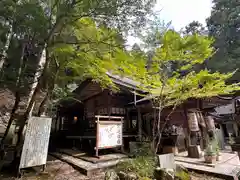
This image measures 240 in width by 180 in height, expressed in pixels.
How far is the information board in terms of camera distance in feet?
20.6

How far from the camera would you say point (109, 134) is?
660 centimetres

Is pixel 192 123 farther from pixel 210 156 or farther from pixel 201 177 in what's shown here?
pixel 201 177

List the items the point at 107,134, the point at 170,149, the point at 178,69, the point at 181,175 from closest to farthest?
1. the point at 181,175
2. the point at 178,69
3. the point at 107,134
4. the point at 170,149

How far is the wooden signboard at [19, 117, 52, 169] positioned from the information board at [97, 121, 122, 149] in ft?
6.66

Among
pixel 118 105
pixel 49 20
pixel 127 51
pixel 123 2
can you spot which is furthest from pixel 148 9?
pixel 118 105

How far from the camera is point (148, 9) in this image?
4.51 meters

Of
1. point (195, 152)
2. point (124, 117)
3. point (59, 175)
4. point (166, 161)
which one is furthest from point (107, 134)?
point (195, 152)

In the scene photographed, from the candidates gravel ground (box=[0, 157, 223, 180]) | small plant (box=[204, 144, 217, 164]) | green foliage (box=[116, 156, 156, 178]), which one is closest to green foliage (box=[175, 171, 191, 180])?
gravel ground (box=[0, 157, 223, 180])

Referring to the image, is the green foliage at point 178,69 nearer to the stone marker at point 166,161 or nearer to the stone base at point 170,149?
the stone marker at point 166,161

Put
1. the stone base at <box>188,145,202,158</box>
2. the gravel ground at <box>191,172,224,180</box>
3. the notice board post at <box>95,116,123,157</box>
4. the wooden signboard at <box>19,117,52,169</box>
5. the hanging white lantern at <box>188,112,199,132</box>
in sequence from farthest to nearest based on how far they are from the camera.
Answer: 1. the hanging white lantern at <box>188,112,199,132</box>
2. the stone base at <box>188,145,202,158</box>
3. the notice board post at <box>95,116,123,157</box>
4. the wooden signboard at <box>19,117,52,169</box>
5. the gravel ground at <box>191,172,224,180</box>

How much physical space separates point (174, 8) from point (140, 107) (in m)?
4.77

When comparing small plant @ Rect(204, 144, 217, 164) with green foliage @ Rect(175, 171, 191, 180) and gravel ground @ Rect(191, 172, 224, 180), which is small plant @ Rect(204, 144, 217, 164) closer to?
gravel ground @ Rect(191, 172, 224, 180)

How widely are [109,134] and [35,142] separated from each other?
2867mm

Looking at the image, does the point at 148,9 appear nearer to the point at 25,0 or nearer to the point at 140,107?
the point at 25,0
